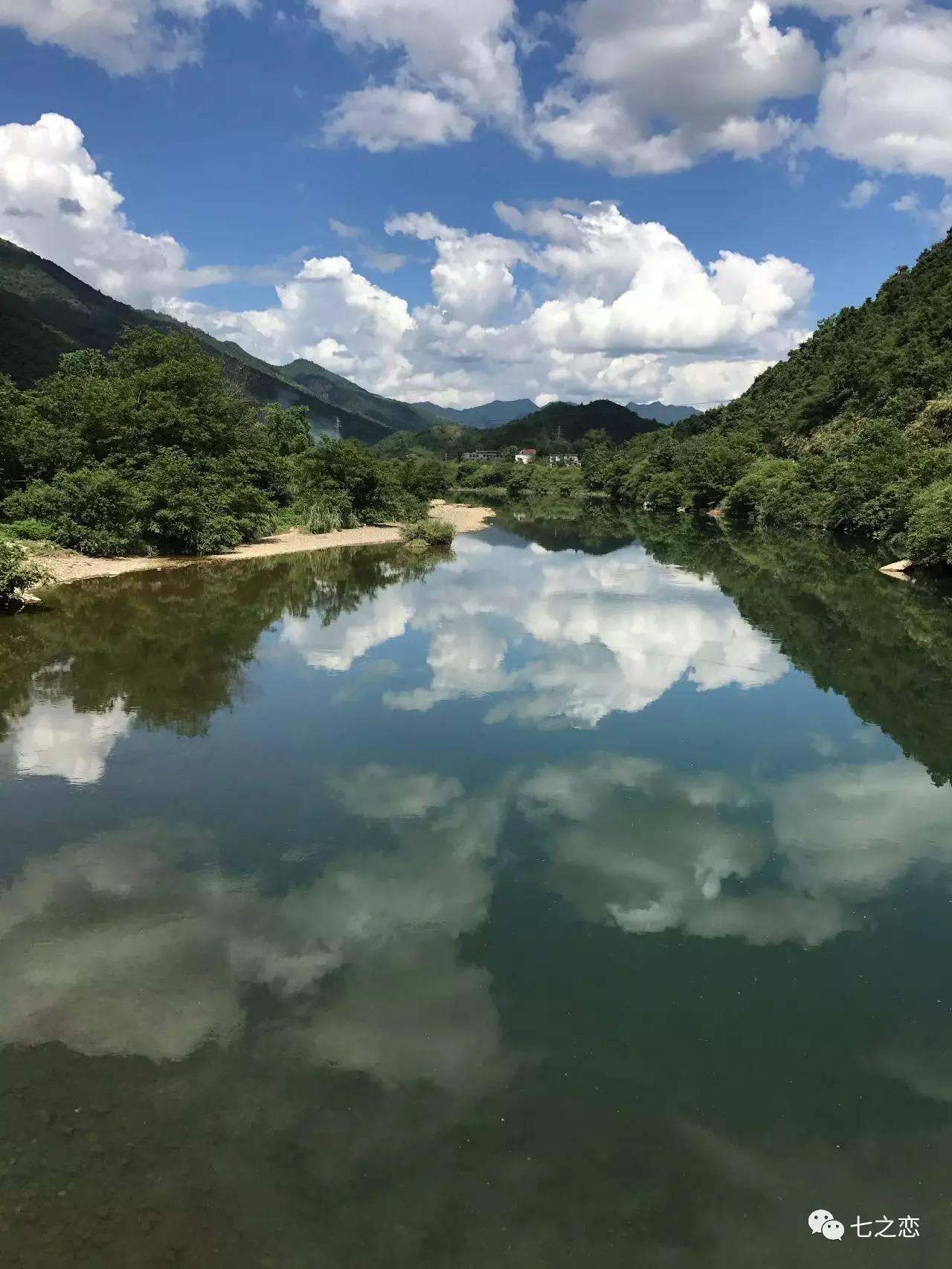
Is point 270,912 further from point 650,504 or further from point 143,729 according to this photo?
point 650,504

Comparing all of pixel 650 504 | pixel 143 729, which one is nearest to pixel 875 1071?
pixel 143 729

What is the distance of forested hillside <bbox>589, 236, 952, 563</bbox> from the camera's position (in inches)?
1693

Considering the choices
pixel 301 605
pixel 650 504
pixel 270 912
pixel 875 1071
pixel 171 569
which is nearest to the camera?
pixel 875 1071

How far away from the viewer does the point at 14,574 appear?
1947 centimetres

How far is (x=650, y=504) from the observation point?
85.4 meters

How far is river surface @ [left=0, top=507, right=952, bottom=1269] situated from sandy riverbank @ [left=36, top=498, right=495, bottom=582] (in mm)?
12492

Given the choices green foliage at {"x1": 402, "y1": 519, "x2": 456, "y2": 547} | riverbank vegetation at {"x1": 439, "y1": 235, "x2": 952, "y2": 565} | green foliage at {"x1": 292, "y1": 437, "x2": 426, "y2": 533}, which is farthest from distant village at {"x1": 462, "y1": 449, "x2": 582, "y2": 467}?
green foliage at {"x1": 402, "y1": 519, "x2": 456, "y2": 547}

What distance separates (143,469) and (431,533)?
14945 mm

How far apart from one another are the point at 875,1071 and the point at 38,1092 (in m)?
6.08

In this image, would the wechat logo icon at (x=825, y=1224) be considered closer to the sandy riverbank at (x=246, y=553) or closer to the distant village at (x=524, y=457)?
the sandy riverbank at (x=246, y=553)

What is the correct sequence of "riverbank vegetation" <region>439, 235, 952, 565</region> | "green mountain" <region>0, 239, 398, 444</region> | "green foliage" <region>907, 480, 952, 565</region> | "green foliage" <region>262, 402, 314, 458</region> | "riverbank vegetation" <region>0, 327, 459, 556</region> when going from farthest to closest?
"green mountain" <region>0, 239, 398, 444</region>, "green foliage" <region>262, 402, 314, 458</region>, "riverbank vegetation" <region>439, 235, 952, 565</region>, "green foliage" <region>907, 480, 952, 565</region>, "riverbank vegetation" <region>0, 327, 459, 556</region>

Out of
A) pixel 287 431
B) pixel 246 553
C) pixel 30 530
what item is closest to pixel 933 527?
pixel 246 553

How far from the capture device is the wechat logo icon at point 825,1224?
14.8 ft

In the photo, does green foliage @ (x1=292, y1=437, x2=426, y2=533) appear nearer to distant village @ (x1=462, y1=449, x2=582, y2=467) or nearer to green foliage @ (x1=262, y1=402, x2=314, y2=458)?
green foliage @ (x1=262, y1=402, x2=314, y2=458)
